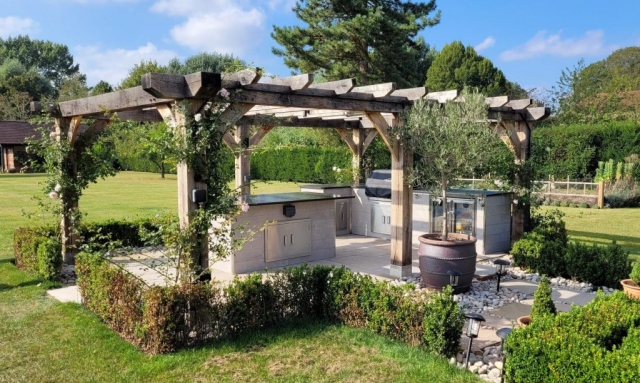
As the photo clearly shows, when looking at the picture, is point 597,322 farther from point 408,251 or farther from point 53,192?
point 53,192

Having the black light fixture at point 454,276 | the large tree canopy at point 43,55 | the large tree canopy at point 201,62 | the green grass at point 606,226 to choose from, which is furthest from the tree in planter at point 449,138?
the large tree canopy at point 43,55

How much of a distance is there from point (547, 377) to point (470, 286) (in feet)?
11.2

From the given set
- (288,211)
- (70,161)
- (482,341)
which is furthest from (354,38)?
(482,341)

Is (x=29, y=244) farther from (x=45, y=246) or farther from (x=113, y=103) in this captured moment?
(x=113, y=103)

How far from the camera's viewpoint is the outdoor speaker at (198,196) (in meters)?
5.45

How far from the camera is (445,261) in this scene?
690 centimetres

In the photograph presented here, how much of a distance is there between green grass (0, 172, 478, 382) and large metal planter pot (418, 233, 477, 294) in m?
2.03

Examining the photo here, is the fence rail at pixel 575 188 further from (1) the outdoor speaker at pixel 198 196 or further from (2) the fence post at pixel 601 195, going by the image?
(1) the outdoor speaker at pixel 198 196

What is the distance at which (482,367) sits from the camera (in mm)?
4559

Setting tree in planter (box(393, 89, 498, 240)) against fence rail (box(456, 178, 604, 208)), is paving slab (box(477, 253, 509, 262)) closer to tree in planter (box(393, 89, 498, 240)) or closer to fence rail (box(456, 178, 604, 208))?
tree in planter (box(393, 89, 498, 240))

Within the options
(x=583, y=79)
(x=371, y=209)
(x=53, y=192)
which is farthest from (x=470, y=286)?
(x=583, y=79)

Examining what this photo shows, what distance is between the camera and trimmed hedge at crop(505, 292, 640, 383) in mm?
3600

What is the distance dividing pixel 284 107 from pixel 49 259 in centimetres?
414

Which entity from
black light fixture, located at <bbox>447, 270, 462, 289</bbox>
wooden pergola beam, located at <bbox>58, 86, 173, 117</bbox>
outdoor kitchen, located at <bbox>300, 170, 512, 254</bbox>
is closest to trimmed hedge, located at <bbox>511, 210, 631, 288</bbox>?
outdoor kitchen, located at <bbox>300, 170, 512, 254</bbox>
